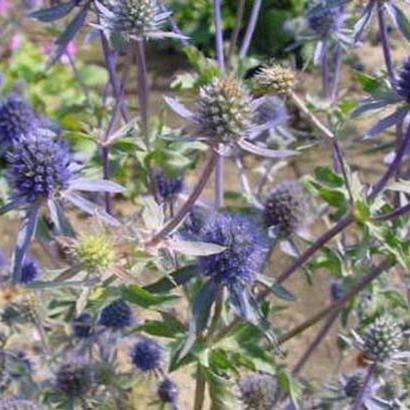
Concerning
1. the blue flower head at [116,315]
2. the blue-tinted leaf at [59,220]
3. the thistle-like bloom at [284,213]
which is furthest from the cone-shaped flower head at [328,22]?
the blue-tinted leaf at [59,220]

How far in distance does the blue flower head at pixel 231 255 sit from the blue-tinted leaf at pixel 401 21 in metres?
0.42

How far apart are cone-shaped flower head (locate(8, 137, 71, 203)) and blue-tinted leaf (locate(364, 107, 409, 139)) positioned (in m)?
0.49

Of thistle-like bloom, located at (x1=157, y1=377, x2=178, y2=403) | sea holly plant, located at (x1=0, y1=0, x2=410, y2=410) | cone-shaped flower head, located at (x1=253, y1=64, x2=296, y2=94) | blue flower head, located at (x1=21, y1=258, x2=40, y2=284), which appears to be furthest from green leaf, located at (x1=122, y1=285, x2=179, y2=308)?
blue flower head, located at (x1=21, y1=258, x2=40, y2=284)

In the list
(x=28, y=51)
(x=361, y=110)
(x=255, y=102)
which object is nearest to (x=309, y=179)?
(x=361, y=110)

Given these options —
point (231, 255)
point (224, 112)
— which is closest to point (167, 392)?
point (231, 255)

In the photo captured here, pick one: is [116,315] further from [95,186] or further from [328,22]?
[328,22]

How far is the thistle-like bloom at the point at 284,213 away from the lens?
2.13 m

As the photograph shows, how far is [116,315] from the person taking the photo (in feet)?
7.19

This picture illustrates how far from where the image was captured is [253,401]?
2072 millimetres

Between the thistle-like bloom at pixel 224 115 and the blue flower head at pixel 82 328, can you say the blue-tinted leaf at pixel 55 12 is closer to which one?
the thistle-like bloom at pixel 224 115

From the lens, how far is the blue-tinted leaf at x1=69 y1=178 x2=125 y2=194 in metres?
1.70

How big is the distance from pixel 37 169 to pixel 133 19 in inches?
11.7

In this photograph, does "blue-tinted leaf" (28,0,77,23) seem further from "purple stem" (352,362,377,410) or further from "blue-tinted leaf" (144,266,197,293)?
"purple stem" (352,362,377,410)

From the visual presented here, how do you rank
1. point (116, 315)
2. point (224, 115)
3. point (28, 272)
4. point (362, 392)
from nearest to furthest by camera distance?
point (224, 115), point (362, 392), point (116, 315), point (28, 272)
